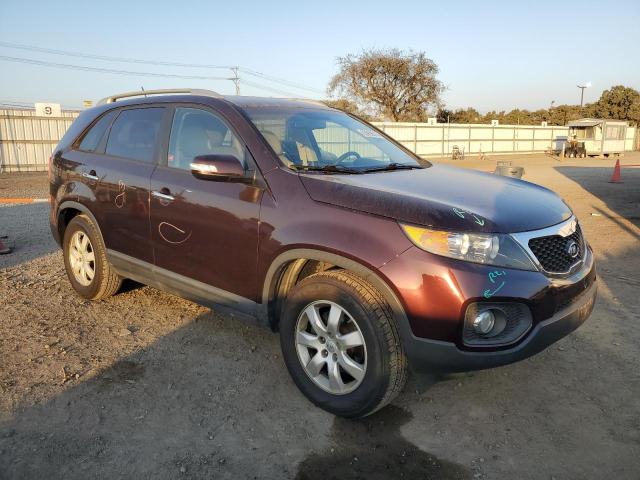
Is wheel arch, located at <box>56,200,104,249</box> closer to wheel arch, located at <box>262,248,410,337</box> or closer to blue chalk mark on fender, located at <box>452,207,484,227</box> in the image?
wheel arch, located at <box>262,248,410,337</box>

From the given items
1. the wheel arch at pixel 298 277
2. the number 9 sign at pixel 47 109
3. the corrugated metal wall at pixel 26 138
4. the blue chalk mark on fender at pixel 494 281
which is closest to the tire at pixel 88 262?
the wheel arch at pixel 298 277

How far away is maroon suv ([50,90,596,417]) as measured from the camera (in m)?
2.54

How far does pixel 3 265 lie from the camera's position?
19.3 ft

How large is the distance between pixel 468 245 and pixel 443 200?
342 millimetres

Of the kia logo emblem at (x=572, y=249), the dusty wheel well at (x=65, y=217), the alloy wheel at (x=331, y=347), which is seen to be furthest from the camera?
the dusty wheel well at (x=65, y=217)

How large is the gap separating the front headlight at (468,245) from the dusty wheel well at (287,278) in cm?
72

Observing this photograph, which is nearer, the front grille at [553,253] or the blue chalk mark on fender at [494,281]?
the blue chalk mark on fender at [494,281]

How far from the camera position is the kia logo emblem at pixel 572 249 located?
9.59ft

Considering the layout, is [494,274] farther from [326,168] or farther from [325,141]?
[325,141]

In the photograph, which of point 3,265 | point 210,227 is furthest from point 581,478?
point 3,265

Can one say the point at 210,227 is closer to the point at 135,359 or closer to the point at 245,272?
the point at 245,272

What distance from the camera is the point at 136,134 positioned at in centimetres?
411

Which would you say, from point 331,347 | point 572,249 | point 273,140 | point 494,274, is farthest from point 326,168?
point 572,249

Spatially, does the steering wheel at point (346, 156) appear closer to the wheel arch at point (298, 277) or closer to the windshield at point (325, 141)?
the windshield at point (325, 141)
